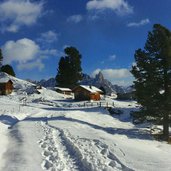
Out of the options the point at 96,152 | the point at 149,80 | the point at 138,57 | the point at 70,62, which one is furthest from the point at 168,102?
the point at 70,62

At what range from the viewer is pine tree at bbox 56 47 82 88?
337 feet

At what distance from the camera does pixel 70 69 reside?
103 meters

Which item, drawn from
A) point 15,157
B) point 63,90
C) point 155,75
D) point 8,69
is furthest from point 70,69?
point 15,157

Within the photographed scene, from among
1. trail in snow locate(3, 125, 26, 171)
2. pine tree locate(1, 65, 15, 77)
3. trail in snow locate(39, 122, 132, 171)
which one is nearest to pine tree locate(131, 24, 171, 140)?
trail in snow locate(39, 122, 132, 171)

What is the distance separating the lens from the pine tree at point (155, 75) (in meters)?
33.1

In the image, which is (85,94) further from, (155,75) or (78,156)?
(78,156)

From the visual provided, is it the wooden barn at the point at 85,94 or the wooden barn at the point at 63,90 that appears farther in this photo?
the wooden barn at the point at 63,90

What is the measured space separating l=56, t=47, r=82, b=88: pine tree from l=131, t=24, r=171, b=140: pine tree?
6888cm

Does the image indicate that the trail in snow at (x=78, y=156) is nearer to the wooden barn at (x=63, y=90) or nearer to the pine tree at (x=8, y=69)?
the wooden barn at (x=63, y=90)

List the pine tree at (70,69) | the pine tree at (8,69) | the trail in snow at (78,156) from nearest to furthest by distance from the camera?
the trail in snow at (78,156), the pine tree at (70,69), the pine tree at (8,69)

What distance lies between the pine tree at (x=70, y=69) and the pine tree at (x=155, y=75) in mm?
68884

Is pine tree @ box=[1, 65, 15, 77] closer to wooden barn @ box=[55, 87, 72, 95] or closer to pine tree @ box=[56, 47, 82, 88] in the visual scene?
pine tree @ box=[56, 47, 82, 88]

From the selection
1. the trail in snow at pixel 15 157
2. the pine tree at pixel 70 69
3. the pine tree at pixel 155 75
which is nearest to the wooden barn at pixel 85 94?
the pine tree at pixel 70 69

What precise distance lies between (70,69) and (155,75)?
7017 cm
